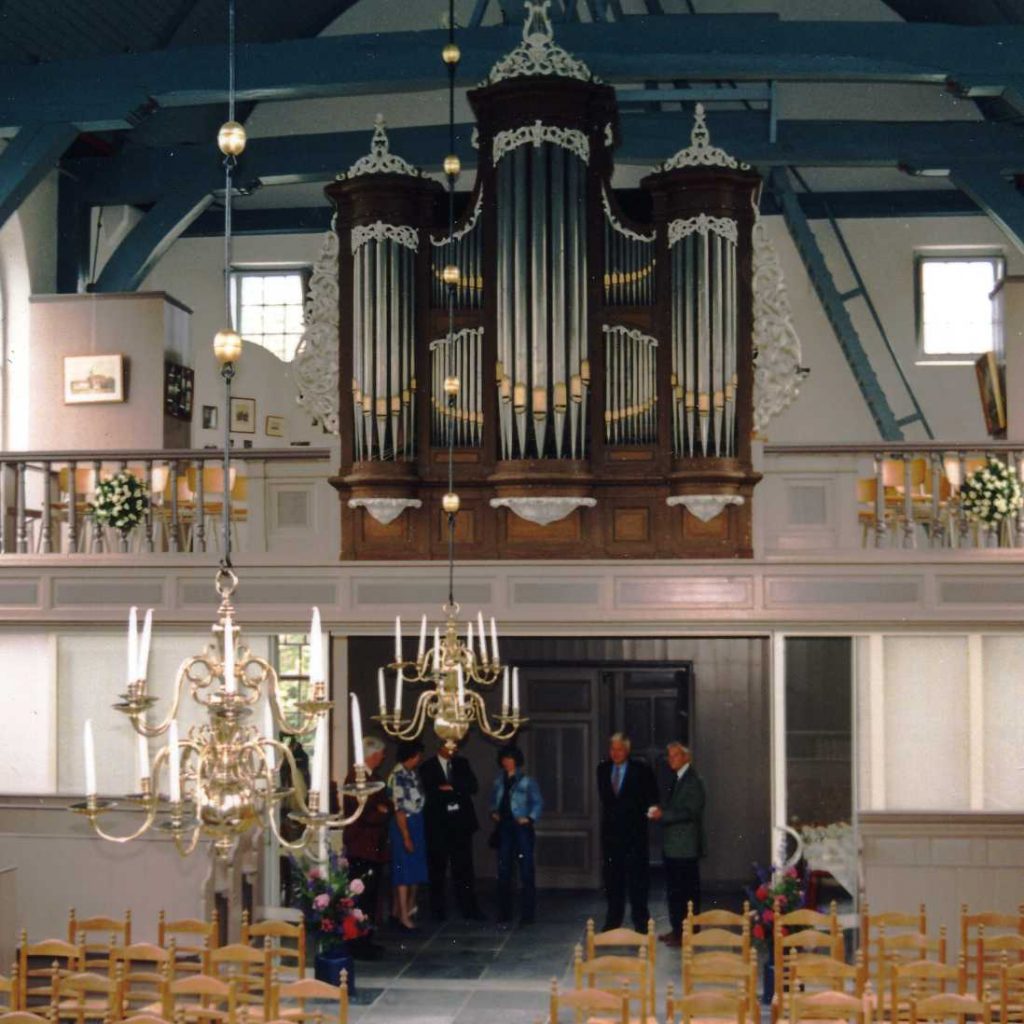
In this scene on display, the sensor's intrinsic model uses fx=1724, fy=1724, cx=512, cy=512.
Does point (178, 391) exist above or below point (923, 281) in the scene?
below

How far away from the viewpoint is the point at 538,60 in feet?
42.4

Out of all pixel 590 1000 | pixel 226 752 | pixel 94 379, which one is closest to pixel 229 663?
pixel 226 752

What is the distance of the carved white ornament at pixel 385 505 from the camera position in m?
13.0

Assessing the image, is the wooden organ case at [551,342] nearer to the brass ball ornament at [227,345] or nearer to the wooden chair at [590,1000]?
the wooden chair at [590,1000]

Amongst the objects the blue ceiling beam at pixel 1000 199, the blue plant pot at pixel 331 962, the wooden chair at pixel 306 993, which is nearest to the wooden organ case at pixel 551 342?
the blue plant pot at pixel 331 962

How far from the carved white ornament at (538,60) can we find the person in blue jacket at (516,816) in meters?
5.48

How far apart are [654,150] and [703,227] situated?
4979 mm

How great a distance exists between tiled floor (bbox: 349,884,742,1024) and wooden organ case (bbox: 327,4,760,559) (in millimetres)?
3150

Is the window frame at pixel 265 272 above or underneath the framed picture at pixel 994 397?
above

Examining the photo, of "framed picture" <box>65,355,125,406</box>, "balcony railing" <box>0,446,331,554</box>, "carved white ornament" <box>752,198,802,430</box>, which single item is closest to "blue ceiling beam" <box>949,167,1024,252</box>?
"carved white ornament" <box>752,198,802,430</box>

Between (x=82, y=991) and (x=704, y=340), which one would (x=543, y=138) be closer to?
(x=704, y=340)

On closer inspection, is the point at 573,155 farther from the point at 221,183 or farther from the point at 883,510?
Answer: the point at 221,183

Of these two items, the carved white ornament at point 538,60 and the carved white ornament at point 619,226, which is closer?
the carved white ornament at point 538,60

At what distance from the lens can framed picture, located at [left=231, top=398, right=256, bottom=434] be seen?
1988 centimetres
